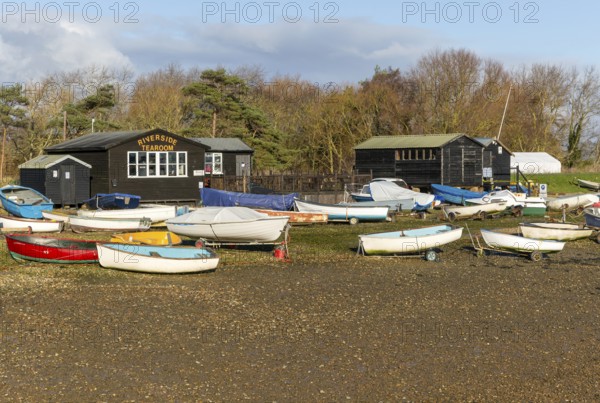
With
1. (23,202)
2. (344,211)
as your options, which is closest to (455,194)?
(344,211)

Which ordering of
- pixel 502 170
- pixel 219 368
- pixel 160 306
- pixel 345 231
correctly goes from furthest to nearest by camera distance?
pixel 502 170
pixel 345 231
pixel 160 306
pixel 219 368

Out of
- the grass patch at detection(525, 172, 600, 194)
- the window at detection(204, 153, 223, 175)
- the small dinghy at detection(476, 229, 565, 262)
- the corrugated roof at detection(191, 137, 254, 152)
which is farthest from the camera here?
the grass patch at detection(525, 172, 600, 194)

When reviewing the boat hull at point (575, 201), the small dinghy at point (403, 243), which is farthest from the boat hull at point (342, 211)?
the boat hull at point (575, 201)

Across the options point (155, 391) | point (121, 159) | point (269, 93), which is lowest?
point (155, 391)

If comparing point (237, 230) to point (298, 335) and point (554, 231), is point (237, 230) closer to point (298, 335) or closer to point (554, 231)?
point (298, 335)

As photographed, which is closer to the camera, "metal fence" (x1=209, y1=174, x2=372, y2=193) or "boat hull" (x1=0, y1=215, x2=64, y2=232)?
"boat hull" (x1=0, y1=215, x2=64, y2=232)

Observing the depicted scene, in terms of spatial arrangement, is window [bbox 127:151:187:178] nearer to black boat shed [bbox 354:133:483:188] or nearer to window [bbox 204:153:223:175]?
window [bbox 204:153:223:175]

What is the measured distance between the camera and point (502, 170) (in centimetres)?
6391

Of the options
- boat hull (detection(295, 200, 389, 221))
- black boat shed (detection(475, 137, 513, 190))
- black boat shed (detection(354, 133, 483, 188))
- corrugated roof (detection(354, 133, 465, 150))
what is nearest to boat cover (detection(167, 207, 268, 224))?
boat hull (detection(295, 200, 389, 221))

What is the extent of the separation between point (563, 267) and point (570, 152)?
70819 mm

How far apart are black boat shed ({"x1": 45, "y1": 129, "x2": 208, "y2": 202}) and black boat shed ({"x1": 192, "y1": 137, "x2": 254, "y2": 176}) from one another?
9.49 metres

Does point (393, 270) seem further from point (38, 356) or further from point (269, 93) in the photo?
point (269, 93)

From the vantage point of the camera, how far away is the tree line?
2643 inches

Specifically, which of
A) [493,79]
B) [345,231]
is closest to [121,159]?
[345,231]
